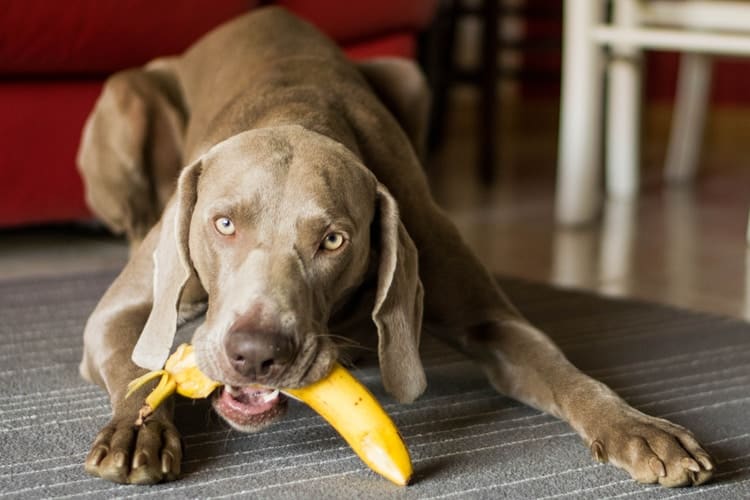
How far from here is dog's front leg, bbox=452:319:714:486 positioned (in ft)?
5.82

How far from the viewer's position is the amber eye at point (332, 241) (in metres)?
1.86

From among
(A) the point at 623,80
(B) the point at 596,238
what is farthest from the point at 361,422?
(A) the point at 623,80

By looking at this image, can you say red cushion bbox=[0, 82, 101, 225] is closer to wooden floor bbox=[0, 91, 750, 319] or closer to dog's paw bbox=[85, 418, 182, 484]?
wooden floor bbox=[0, 91, 750, 319]

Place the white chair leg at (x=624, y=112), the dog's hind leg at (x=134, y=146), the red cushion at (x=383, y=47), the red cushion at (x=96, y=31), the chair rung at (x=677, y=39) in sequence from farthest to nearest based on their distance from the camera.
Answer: the white chair leg at (x=624, y=112) < the red cushion at (x=383, y=47) < the chair rung at (x=677, y=39) < the red cushion at (x=96, y=31) < the dog's hind leg at (x=134, y=146)

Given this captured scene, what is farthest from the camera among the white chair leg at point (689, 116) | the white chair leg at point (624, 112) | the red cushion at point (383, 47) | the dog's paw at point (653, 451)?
the white chair leg at point (689, 116)

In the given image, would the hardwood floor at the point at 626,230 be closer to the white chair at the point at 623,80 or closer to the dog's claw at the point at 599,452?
the white chair at the point at 623,80

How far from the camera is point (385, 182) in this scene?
2279mm

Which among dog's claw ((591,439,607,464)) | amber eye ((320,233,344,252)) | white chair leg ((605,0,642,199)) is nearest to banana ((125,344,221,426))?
amber eye ((320,233,344,252))

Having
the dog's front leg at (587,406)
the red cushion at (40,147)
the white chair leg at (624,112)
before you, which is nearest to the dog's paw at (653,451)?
the dog's front leg at (587,406)

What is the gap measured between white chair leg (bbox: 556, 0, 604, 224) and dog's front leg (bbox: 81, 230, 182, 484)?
2206 mm

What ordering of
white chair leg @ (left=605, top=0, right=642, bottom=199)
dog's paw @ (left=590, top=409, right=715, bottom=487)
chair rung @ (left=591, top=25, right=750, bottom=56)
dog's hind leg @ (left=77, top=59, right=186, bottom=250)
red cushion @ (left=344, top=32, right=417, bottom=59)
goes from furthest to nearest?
white chair leg @ (left=605, top=0, right=642, bottom=199), red cushion @ (left=344, top=32, right=417, bottom=59), chair rung @ (left=591, top=25, right=750, bottom=56), dog's hind leg @ (left=77, top=59, right=186, bottom=250), dog's paw @ (left=590, top=409, right=715, bottom=487)

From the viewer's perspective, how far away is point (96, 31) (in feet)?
11.0

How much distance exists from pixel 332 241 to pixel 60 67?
69.5 inches

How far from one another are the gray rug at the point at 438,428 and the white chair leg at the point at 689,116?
2394mm
